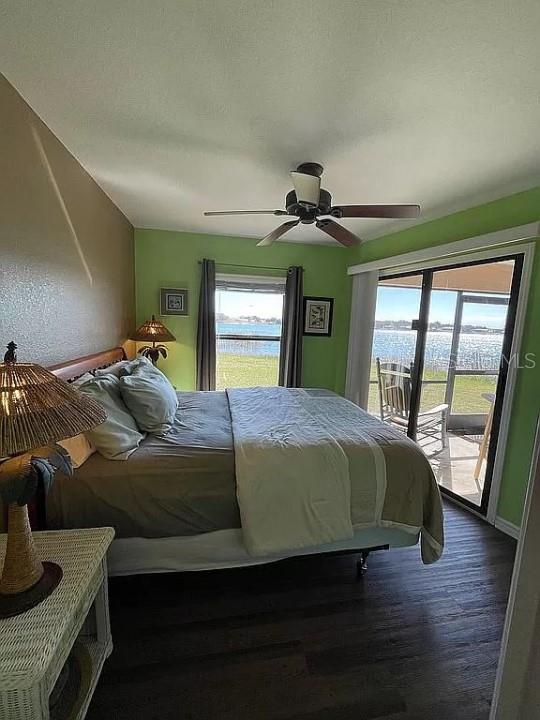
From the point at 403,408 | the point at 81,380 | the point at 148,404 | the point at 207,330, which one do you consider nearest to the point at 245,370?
the point at 207,330

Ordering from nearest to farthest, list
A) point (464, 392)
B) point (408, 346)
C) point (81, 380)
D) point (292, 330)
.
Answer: point (81, 380), point (464, 392), point (408, 346), point (292, 330)

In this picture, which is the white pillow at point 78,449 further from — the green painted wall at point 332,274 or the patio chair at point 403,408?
the patio chair at point 403,408

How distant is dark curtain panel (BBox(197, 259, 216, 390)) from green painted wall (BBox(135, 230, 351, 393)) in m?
0.14

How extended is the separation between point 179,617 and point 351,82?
2651mm

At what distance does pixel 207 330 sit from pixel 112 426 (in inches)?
101

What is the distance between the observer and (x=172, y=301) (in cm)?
412

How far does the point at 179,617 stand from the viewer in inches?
64.3

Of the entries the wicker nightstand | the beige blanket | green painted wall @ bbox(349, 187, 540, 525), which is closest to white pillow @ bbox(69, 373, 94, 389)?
the wicker nightstand

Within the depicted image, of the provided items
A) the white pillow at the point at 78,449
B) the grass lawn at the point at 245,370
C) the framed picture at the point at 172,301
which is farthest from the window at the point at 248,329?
the white pillow at the point at 78,449

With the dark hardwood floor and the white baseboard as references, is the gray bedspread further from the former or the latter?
the white baseboard

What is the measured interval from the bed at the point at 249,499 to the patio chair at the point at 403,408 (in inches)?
60.3

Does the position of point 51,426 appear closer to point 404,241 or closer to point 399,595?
point 399,595

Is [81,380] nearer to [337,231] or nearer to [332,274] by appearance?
[337,231]

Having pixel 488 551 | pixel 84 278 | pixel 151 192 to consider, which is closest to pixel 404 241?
pixel 151 192
